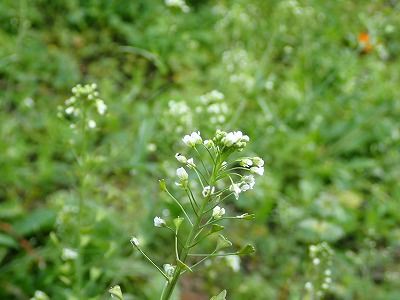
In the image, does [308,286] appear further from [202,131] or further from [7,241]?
[7,241]

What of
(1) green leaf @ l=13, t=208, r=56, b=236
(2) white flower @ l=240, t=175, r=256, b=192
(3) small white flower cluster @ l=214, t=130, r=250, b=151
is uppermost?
(3) small white flower cluster @ l=214, t=130, r=250, b=151

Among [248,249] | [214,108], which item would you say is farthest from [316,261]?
[214,108]

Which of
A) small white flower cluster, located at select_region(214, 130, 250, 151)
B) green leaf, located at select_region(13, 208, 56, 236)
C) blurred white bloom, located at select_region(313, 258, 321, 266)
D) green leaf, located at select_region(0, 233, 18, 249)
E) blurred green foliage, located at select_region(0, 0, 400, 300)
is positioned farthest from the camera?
green leaf, located at select_region(13, 208, 56, 236)

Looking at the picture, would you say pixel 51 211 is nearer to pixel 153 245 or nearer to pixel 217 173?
pixel 153 245

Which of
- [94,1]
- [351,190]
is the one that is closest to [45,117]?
[94,1]

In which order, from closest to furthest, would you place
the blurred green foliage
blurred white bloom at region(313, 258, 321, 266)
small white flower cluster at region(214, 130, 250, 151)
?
small white flower cluster at region(214, 130, 250, 151), blurred white bloom at region(313, 258, 321, 266), the blurred green foliage

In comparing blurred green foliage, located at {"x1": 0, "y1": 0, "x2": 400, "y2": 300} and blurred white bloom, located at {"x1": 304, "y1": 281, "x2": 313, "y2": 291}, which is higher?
blurred white bloom, located at {"x1": 304, "y1": 281, "x2": 313, "y2": 291}

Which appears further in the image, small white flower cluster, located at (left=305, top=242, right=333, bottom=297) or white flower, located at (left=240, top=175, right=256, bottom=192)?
small white flower cluster, located at (left=305, top=242, right=333, bottom=297)

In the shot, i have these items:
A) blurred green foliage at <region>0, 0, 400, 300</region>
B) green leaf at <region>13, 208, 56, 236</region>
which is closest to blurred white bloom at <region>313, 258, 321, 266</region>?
blurred green foliage at <region>0, 0, 400, 300</region>

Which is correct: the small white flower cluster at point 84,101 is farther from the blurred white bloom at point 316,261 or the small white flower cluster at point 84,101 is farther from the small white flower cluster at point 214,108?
the blurred white bloom at point 316,261

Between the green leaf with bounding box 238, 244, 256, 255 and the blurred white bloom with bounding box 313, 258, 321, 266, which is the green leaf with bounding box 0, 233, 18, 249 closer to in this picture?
the blurred white bloom with bounding box 313, 258, 321, 266
